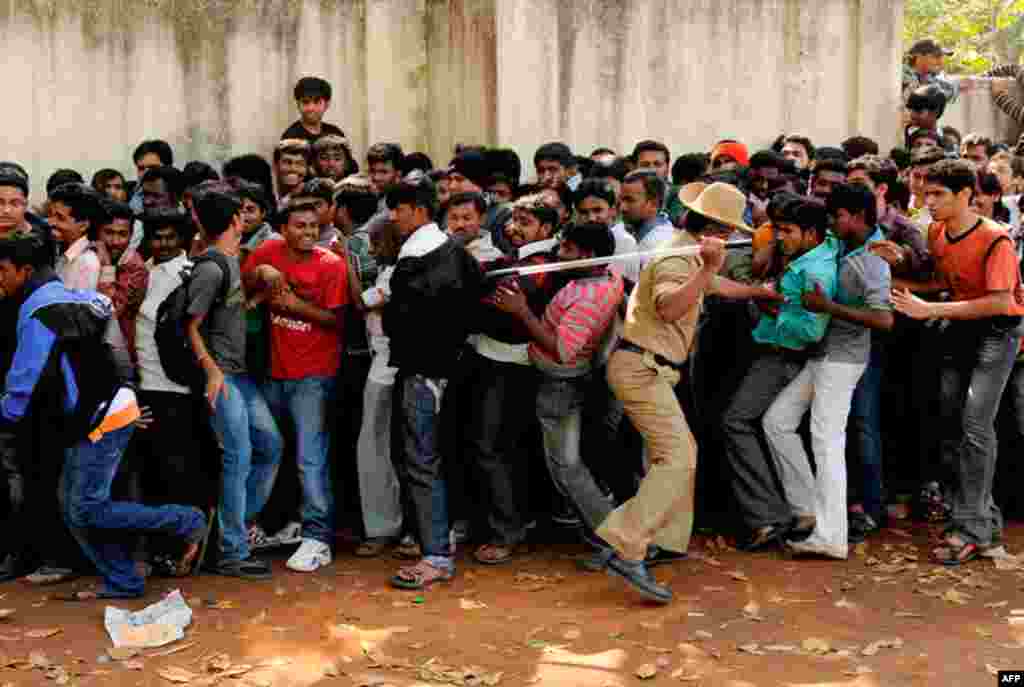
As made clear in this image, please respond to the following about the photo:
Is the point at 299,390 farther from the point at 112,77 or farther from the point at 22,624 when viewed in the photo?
the point at 112,77

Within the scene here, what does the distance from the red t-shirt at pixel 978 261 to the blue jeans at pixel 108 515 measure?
4153mm

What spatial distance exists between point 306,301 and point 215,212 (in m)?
0.73

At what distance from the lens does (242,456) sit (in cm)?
772

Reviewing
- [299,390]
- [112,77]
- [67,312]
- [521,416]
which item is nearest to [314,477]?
[299,390]

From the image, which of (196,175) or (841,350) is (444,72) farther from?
(841,350)

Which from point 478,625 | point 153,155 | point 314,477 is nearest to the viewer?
point 478,625

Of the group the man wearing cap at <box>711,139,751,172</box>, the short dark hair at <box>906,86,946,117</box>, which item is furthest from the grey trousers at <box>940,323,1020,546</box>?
the short dark hair at <box>906,86,946,117</box>

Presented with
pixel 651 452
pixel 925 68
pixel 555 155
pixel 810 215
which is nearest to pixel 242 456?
pixel 651 452

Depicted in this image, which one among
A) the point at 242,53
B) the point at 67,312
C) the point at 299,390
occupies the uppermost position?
the point at 242,53

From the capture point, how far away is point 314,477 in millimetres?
8133

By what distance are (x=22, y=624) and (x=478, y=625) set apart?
7.12ft

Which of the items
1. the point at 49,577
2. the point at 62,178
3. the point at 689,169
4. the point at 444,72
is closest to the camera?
the point at 49,577

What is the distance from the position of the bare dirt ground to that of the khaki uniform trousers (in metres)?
0.38

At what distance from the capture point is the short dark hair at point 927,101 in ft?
39.7
